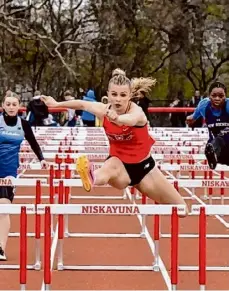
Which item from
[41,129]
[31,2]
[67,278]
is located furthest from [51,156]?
[31,2]

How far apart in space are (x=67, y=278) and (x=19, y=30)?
28288 mm

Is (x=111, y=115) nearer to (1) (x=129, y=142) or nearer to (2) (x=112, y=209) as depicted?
(1) (x=129, y=142)

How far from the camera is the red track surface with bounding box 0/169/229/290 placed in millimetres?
7773

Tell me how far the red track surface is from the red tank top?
123 cm

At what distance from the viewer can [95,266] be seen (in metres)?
8.55

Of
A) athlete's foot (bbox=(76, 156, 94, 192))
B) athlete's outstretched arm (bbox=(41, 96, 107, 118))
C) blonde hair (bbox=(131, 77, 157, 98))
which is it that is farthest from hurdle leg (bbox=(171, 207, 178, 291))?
blonde hair (bbox=(131, 77, 157, 98))

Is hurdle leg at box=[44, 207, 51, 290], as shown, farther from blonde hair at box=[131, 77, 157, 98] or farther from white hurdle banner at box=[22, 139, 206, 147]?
white hurdle banner at box=[22, 139, 206, 147]

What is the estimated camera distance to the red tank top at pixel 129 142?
24.7 feet

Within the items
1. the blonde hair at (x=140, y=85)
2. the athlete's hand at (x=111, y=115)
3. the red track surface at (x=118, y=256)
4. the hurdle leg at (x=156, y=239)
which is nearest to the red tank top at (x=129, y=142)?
the blonde hair at (x=140, y=85)

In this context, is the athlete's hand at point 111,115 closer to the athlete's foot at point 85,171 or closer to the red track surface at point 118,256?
the athlete's foot at point 85,171

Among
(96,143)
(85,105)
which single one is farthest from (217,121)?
(96,143)

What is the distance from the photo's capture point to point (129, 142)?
762 cm

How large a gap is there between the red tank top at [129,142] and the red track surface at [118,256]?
1.23 metres

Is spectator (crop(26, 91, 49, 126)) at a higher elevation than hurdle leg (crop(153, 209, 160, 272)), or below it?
higher
